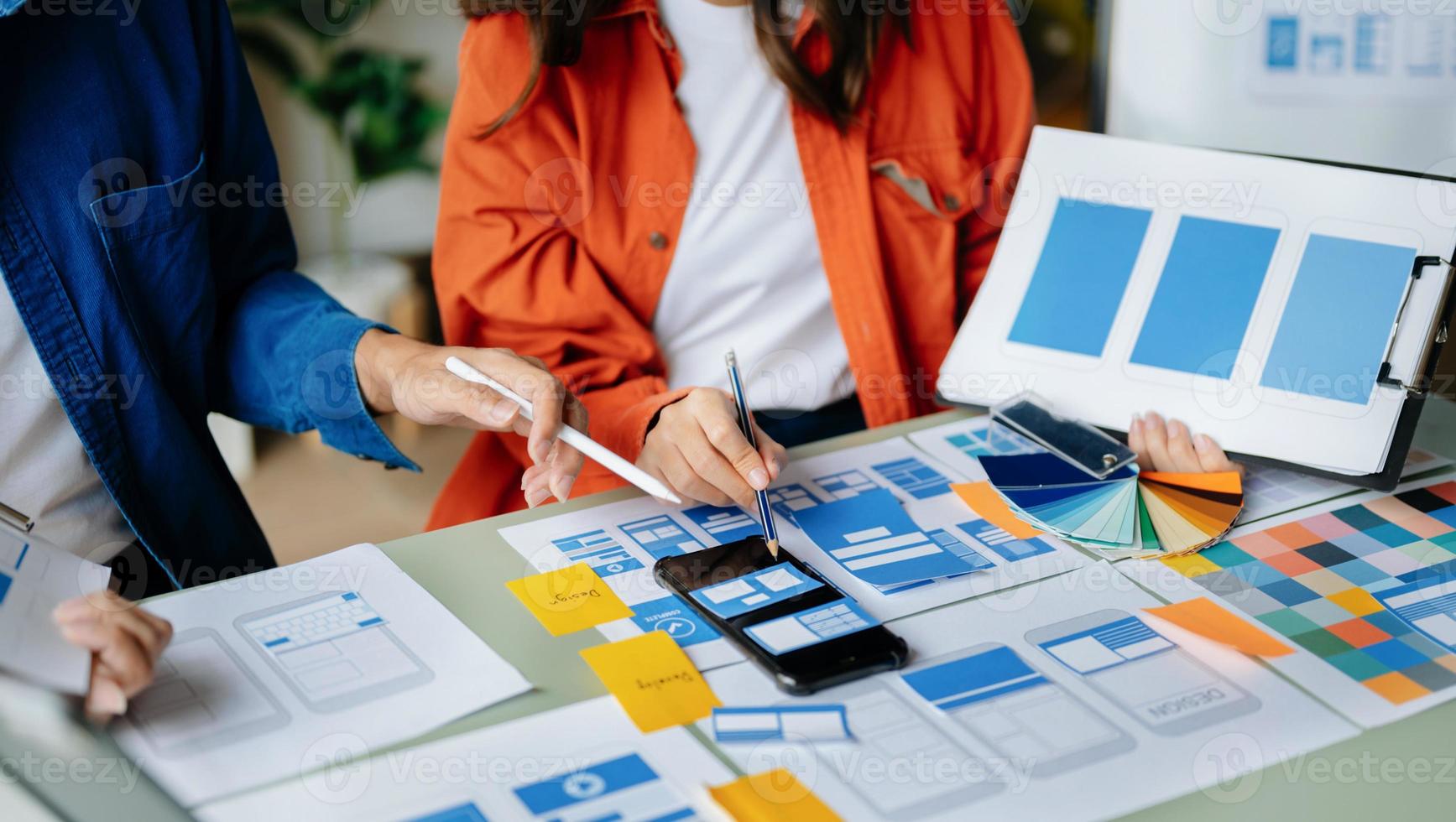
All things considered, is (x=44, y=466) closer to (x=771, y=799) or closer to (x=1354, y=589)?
(x=771, y=799)

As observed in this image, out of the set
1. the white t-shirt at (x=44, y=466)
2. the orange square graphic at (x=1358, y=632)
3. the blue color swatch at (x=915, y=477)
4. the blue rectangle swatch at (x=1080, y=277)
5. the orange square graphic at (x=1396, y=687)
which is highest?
the blue rectangle swatch at (x=1080, y=277)

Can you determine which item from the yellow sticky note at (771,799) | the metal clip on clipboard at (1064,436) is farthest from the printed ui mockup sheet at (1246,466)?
the yellow sticky note at (771,799)

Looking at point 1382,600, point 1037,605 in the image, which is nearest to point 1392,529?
point 1382,600

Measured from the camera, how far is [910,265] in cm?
140

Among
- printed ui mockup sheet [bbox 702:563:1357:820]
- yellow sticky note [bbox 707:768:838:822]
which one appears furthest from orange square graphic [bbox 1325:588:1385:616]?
yellow sticky note [bbox 707:768:838:822]

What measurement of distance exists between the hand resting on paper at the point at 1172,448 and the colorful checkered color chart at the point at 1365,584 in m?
0.09

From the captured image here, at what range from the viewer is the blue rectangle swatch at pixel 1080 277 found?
1115 millimetres

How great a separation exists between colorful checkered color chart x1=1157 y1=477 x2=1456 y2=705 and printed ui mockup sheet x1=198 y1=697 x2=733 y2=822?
41 centimetres

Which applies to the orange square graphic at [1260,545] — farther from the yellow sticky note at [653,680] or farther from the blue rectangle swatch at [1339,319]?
the yellow sticky note at [653,680]

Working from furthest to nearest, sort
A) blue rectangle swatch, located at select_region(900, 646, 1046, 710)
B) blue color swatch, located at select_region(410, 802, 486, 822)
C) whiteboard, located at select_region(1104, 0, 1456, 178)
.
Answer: whiteboard, located at select_region(1104, 0, 1456, 178)
blue rectangle swatch, located at select_region(900, 646, 1046, 710)
blue color swatch, located at select_region(410, 802, 486, 822)

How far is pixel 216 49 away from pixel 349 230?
1777 millimetres

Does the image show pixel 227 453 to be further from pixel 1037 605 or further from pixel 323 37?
pixel 1037 605

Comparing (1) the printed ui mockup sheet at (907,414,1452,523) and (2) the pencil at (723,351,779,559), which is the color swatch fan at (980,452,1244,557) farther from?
(2) the pencil at (723,351,779,559)

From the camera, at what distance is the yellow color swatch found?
953mm
